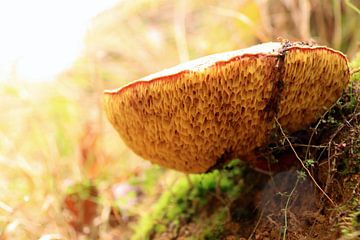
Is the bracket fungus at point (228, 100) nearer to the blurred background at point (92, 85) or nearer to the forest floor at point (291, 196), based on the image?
the forest floor at point (291, 196)

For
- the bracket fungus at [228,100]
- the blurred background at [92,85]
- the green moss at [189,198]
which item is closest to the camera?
the bracket fungus at [228,100]

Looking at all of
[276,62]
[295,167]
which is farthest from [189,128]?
[295,167]

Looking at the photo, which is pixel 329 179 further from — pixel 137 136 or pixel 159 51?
pixel 159 51

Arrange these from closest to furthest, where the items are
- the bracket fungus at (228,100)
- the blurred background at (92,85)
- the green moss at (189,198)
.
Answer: the bracket fungus at (228,100) → the green moss at (189,198) → the blurred background at (92,85)

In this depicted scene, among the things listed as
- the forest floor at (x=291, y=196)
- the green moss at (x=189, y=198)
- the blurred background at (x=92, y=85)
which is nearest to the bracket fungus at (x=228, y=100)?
the forest floor at (x=291, y=196)

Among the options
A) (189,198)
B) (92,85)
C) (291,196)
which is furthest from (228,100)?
(92,85)

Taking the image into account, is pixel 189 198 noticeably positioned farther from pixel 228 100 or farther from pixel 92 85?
pixel 92 85

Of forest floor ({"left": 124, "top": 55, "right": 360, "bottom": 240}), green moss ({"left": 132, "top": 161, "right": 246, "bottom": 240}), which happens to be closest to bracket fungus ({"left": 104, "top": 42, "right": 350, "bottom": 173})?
forest floor ({"left": 124, "top": 55, "right": 360, "bottom": 240})
